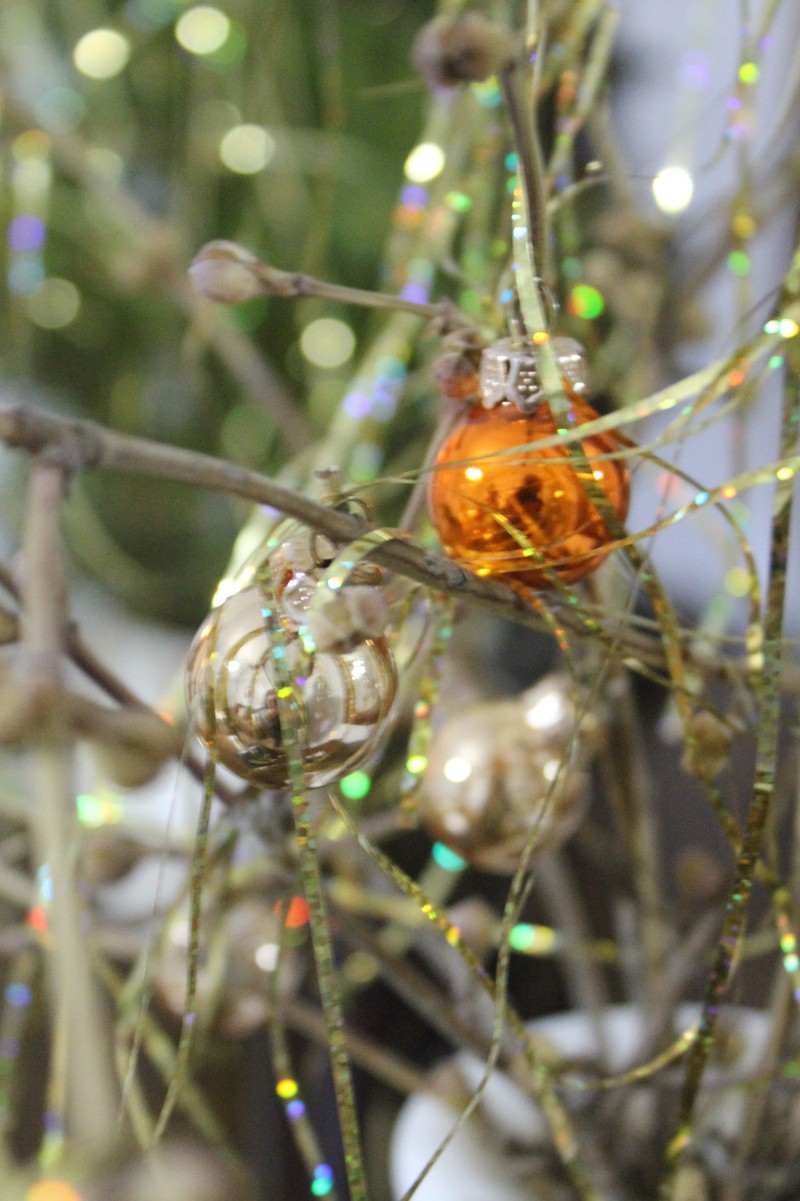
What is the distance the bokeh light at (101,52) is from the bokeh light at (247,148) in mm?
49

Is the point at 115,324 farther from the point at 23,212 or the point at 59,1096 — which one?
the point at 59,1096

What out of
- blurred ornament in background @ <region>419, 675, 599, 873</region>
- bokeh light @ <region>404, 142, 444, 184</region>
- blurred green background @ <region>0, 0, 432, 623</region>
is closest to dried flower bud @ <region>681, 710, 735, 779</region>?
blurred ornament in background @ <region>419, 675, 599, 873</region>

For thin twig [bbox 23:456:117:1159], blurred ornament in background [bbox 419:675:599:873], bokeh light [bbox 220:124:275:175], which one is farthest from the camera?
bokeh light [bbox 220:124:275:175]

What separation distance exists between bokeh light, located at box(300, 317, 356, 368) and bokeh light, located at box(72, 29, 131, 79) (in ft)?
0.42

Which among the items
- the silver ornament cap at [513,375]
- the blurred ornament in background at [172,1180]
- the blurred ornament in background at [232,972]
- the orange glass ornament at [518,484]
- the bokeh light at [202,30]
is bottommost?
the blurred ornament in background at [232,972]

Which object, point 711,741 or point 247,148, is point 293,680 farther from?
point 247,148

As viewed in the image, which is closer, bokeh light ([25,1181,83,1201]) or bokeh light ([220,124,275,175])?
bokeh light ([25,1181,83,1201])

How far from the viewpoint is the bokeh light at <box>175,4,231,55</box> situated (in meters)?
0.43

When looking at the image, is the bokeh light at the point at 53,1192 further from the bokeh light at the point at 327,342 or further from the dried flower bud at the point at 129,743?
the bokeh light at the point at 327,342

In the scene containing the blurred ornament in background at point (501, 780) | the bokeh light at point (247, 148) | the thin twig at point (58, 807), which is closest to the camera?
the thin twig at point (58, 807)

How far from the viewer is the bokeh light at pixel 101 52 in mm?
413

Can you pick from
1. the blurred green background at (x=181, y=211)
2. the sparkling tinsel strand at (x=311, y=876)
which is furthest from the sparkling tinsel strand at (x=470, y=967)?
the blurred green background at (x=181, y=211)

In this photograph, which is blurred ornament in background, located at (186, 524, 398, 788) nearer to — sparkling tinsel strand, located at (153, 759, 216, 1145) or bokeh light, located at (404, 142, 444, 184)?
sparkling tinsel strand, located at (153, 759, 216, 1145)

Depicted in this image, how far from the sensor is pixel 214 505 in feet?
1.77
